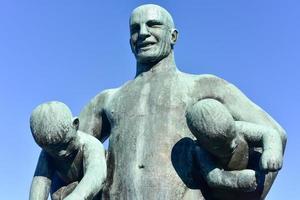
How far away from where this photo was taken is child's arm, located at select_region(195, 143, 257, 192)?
5.41m

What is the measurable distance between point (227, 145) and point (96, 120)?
160cm

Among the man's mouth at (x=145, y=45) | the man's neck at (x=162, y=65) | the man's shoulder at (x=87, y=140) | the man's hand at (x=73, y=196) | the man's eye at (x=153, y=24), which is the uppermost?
the man's eye at (x=153, y=24)

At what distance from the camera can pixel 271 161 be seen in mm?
5207

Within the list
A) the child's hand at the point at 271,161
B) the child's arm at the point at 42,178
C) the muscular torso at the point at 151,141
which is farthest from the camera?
the child's arm at the point at 42,178

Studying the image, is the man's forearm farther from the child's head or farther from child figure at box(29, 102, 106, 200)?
the child's head

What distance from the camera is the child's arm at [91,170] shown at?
18.1 ft

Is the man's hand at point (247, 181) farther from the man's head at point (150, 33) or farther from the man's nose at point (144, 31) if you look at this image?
the man's nose at point (144, 31)

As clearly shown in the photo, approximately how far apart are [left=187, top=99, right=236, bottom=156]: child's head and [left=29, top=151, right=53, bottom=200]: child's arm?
142 cm

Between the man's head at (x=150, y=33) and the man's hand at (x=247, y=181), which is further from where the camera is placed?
the man's head at (x=150, y=33)

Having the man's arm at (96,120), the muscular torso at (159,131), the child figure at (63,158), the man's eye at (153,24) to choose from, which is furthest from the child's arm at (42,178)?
the man's eye at (153,24)

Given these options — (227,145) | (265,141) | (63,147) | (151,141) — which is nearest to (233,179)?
(227,145)

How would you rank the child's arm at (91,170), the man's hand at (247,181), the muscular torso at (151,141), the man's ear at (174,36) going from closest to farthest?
1. the man's hand at (247,181)
2. the child's arm at (91,170)
3. the muscular torso at (151,141)
4. the man's ear at (174,36)

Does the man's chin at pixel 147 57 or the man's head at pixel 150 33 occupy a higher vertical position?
the man's head at pixel 150 33

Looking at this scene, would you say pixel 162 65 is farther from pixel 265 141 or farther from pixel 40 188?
pixel 40 188
